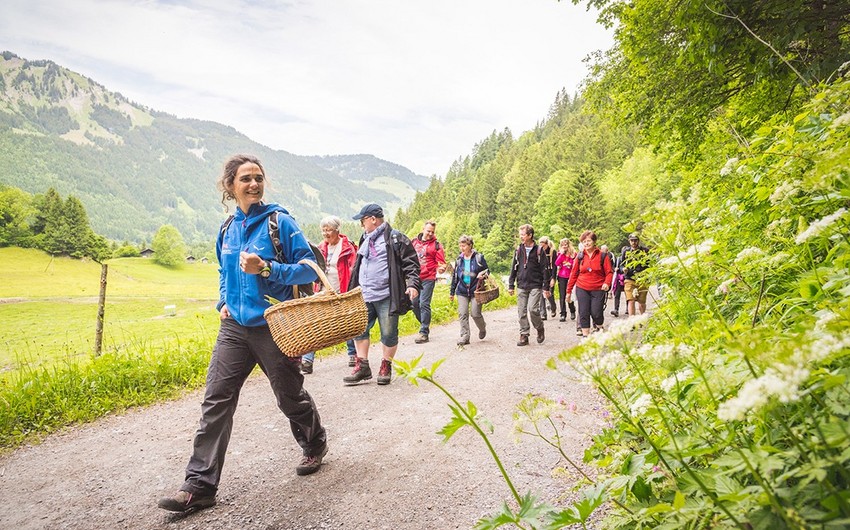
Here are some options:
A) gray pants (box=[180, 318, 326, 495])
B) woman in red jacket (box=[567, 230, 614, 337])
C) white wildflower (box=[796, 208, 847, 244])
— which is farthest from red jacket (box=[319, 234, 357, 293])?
white wildflower (box=[796, 208, 847, 244])

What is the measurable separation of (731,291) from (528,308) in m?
5.64

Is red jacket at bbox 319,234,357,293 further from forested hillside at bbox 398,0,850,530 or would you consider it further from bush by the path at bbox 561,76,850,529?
bush by the path at bbox 561,76,850,529

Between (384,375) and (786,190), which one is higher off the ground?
(786,190)

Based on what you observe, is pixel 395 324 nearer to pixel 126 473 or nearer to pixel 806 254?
pixel 126 473

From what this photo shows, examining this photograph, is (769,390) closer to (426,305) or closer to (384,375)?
(384,375)

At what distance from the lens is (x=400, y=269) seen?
20.8 ft

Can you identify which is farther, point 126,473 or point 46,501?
point 126,473

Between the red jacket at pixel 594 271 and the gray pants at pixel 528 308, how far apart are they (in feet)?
2.90

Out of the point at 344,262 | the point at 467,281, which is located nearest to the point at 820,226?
the point at 344,262

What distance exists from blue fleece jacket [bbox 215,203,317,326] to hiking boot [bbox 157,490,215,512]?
131cm

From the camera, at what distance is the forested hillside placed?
1.03 m

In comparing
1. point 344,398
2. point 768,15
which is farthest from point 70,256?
point 768,15

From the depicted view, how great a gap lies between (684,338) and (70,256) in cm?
7260

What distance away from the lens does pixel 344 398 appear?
5.78m
